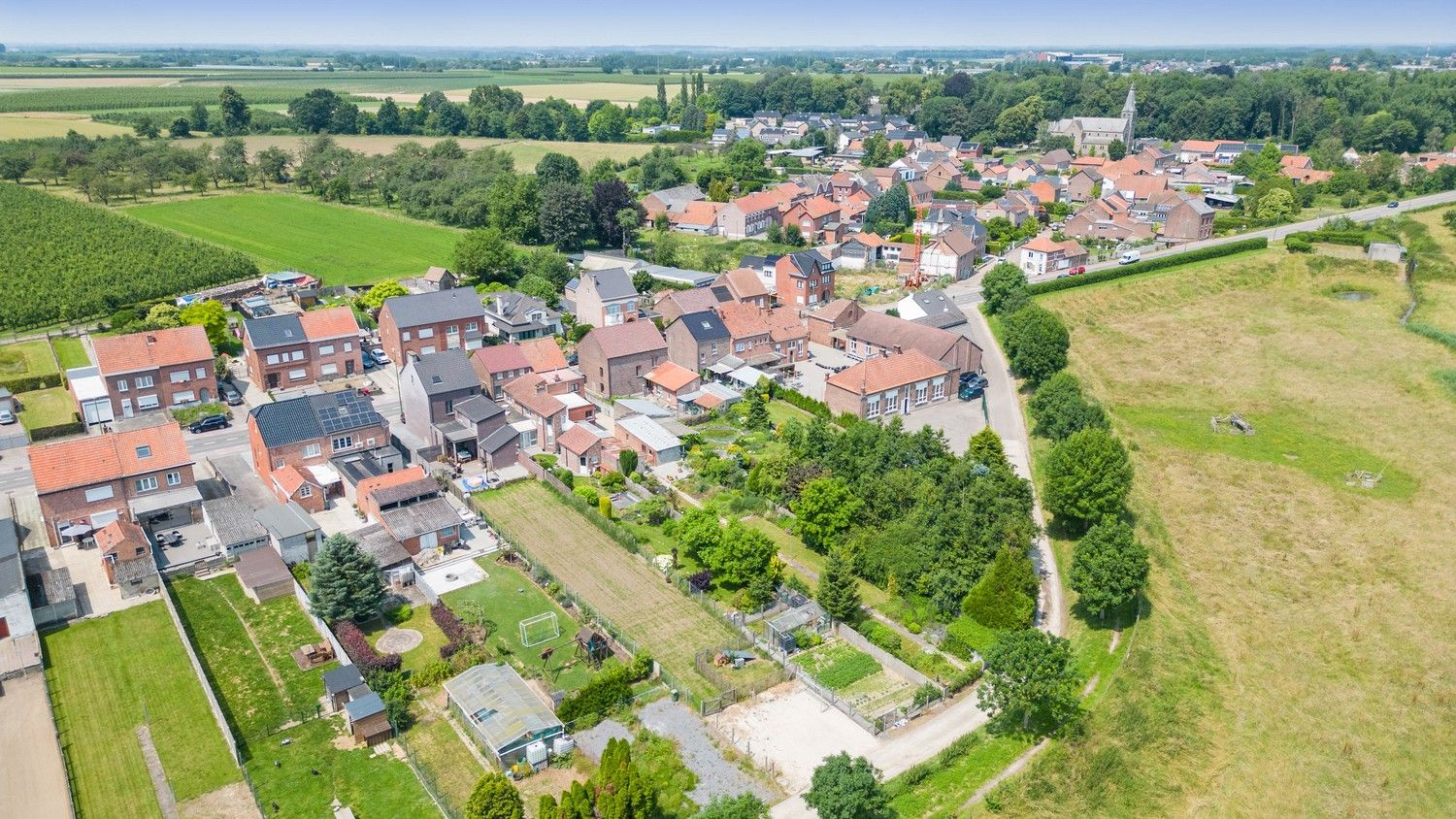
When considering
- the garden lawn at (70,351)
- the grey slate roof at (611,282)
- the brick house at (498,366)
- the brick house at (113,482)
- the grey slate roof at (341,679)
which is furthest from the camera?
the grey slate roof at (611,282)

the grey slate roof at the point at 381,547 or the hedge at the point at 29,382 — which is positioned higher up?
the hedge at the point at 29,382

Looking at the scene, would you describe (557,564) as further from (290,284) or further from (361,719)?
(290,284)

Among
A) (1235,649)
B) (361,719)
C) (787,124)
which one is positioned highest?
(787,124)

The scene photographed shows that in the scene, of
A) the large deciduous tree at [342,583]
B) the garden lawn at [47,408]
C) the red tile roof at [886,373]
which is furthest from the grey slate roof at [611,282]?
the large deciduous tree at [342,583]

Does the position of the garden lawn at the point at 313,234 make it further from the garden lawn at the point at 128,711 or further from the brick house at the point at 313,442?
the garden lawn at the point at 128,711

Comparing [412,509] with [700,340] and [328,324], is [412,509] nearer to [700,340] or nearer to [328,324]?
[700,340]

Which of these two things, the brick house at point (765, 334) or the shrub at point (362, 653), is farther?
the brick house at point (765, 334)

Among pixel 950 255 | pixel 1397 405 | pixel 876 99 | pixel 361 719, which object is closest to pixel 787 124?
pixel 876 99

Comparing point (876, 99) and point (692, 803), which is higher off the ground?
point (876, 99)
